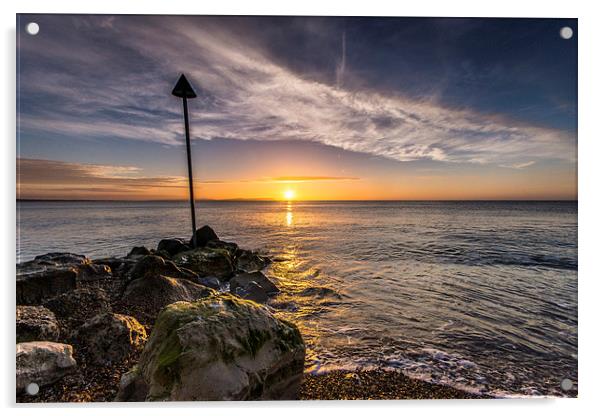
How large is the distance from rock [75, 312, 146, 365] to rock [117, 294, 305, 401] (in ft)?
1.41

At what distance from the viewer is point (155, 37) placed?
3895 mm

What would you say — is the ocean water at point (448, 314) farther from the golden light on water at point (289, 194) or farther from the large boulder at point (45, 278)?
the golden light on water at point (289, 194)

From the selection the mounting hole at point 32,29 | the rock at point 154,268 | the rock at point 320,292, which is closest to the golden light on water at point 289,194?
the rock at point 320,292

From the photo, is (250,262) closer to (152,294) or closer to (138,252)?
(138,252)

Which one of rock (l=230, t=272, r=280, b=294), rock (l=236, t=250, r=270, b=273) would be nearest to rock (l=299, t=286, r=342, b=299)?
rock (l=230, t=272, r=280, b=294)

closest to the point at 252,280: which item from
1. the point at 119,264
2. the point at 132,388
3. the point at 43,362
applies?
the point at 119,264

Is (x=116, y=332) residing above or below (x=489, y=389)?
above

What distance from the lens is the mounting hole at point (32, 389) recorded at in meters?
3.16

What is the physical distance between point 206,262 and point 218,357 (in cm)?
478
